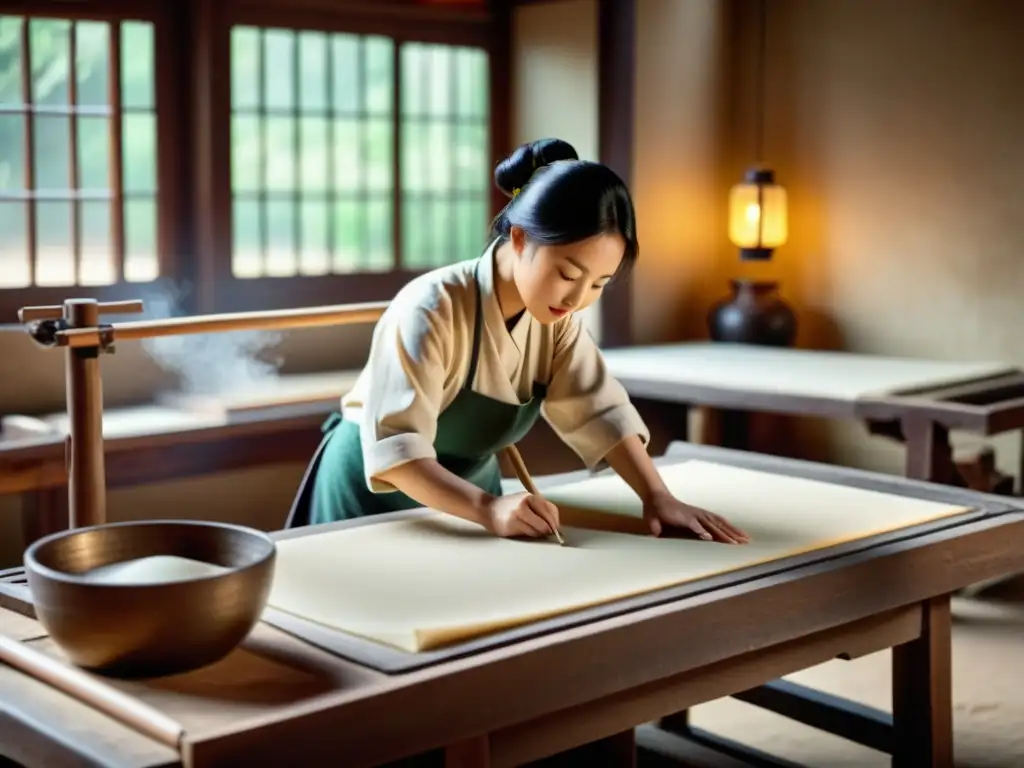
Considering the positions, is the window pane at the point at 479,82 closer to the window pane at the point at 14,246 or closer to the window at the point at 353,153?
the window at the point at 353,153

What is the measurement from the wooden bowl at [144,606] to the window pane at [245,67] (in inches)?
133

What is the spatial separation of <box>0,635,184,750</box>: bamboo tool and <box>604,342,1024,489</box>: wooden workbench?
2979 mm

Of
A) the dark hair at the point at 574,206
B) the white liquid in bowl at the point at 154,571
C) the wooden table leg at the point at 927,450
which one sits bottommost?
the wooden table leg at the point at 927,450

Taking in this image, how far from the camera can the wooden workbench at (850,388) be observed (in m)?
4.12

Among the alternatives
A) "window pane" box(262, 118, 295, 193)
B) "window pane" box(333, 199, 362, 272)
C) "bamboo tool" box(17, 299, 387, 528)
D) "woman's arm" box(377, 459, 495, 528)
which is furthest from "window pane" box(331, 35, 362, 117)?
"woman's arm" box(377, 459, 495, 528)

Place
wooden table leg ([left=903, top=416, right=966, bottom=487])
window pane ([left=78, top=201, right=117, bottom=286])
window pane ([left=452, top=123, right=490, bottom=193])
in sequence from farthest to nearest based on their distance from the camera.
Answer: window pane ([left=452, top=123, right=490, bottom=193]) → window pane ([left=78, top=201, right=117, bottom=286]) → wooden table leg ([left=903, top=416, right=966, bottom=487])

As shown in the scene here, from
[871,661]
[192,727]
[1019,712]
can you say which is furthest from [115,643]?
[871,661]

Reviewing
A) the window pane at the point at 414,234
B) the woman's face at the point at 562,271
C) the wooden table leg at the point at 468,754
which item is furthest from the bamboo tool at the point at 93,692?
the window pane at the point at 414,234

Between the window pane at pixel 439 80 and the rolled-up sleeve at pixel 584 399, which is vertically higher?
the window pane at pixel 439 80

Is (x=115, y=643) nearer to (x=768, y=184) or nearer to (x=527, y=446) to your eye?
(x=527, y=446)

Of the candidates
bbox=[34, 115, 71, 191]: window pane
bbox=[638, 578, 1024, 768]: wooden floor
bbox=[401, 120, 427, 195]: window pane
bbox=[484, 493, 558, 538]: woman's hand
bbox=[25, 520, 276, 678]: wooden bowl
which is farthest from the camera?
bbox=[401, 120, 427, 195]: window pane

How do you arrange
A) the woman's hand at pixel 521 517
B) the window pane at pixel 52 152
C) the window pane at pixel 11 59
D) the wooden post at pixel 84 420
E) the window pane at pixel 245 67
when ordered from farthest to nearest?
the window pane at pixel 245 67, the window pane at pixel 52 152, the window pane at pixel 11 59, the wooden post at pixel 84 420, the woman's hand at pixel 521 517

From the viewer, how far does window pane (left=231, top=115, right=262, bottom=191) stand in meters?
4.86

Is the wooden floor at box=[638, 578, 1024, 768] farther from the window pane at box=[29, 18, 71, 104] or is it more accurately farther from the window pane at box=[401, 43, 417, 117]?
the window pane at box=[29, 18, 71, 104]
